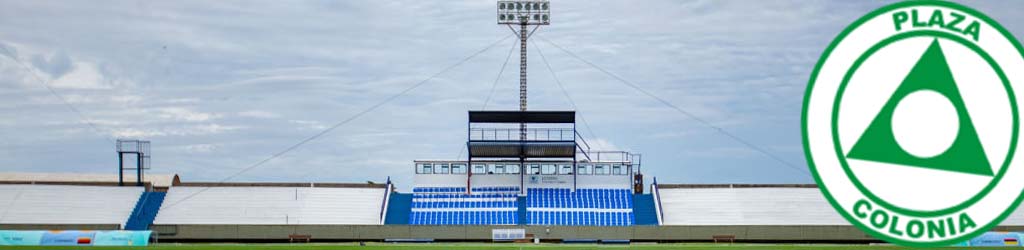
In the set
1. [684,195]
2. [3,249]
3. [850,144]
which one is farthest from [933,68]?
[684,195]

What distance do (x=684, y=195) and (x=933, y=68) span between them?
82.8 metres

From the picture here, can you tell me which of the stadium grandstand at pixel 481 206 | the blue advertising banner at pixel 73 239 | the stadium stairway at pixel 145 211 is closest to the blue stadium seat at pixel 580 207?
the stadium grandstand at pixel 481 206

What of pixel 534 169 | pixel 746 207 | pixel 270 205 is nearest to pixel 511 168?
pixel 534 169

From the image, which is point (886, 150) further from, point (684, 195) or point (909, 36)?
point (684, 195)

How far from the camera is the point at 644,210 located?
84.9 meters

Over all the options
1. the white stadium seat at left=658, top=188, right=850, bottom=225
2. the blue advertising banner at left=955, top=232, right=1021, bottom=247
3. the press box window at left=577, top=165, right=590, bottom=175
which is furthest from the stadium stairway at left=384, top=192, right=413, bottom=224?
the blue advertising banner at left=955, top=232, right=1021, bottom=247

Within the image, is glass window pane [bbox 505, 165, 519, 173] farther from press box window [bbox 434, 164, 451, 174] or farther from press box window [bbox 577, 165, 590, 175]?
press box window [bbox 577, 165, 590, 175]

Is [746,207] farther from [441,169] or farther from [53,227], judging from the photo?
[53,227]

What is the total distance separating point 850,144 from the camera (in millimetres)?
6371

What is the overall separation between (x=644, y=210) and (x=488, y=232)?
14725mm

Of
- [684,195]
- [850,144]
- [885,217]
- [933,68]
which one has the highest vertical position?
[684,195]

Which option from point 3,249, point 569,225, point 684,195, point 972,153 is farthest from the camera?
point 684,195

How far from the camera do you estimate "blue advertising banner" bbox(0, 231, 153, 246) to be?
61.8 meters

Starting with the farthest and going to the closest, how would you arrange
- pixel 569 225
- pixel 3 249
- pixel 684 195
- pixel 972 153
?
pixel 684 195, pixel 569 225, pixel 3 249, pixel 972 153
